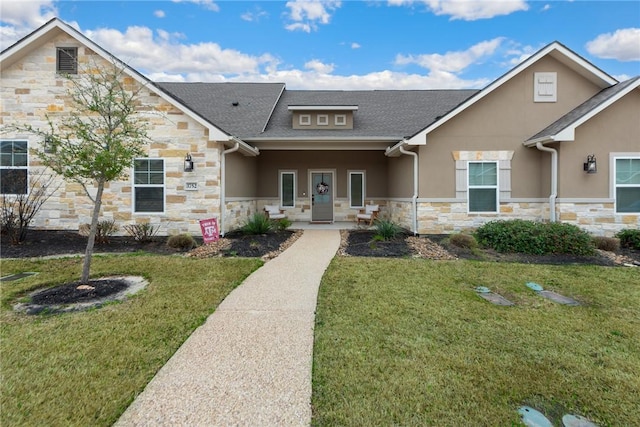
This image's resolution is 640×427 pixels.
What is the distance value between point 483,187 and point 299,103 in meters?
8.49

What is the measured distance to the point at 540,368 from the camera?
9.37ft

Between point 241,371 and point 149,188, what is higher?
point 149,188

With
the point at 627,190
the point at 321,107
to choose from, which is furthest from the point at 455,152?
the point at 321,107

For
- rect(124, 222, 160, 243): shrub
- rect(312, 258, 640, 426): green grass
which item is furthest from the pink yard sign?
rect(312, 258, 640, 426): green grass

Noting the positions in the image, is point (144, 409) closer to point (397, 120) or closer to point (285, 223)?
point (285, 223)

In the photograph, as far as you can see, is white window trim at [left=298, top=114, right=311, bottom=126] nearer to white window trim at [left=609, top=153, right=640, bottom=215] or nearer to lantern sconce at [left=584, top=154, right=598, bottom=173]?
lantern sconce at [left=584, top=154, right=598, bottom=173]

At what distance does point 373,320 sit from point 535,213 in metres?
8.08

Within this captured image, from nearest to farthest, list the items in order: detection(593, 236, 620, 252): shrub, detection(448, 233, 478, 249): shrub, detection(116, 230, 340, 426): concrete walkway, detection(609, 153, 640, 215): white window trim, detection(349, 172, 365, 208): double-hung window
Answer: detection(116, 230, 340, 426): concrete walkway → detection(593, 236, 620, 252): shrub → detection(448, 233, 478, 249): shrub → detection(609, 153, 640, 215): white window trim → detection(349, 172, 365, 208): double-hung window

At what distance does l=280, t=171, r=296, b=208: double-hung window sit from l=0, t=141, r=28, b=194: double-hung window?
8.13m

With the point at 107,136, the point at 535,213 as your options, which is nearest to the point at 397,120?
the point at 535,213

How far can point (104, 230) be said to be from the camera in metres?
8.31

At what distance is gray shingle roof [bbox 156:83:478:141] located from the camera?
1180cm

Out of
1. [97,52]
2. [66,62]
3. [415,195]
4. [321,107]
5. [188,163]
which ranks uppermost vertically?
[97,52]

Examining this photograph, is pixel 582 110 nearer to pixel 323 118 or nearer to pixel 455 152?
pixel 455 152
